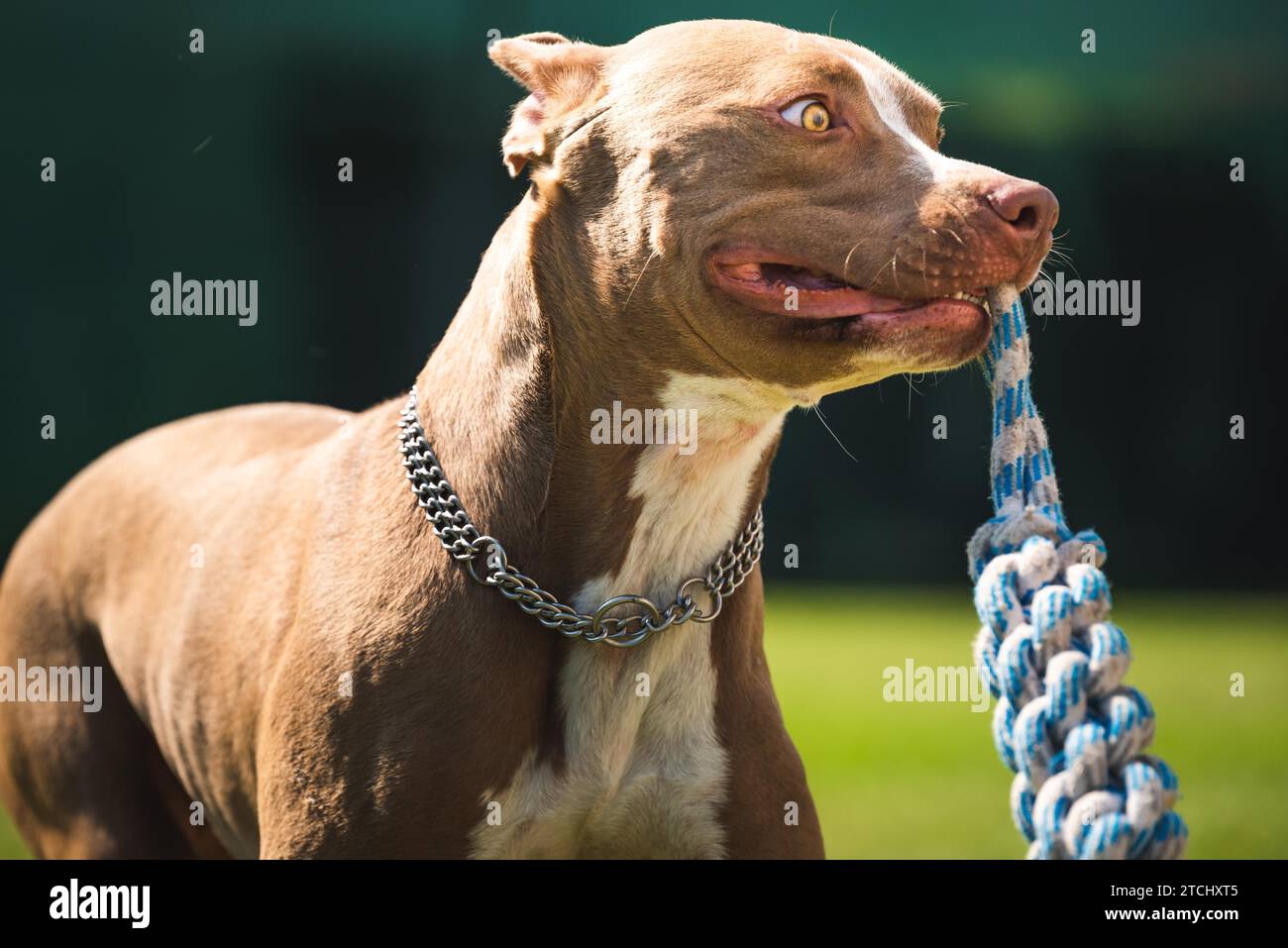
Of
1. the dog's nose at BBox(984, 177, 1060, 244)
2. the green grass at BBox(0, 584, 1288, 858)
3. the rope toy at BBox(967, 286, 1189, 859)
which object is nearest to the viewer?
the rope toy at BBox(967, 286, 1189, 859)

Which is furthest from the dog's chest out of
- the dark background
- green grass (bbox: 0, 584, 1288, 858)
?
the dark background

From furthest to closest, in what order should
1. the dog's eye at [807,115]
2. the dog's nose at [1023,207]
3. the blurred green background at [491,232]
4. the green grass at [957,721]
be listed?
the blurred green background at [491,232] → the green grass at [957,721] → the dog's eye at [807,115] → the dog's nose at [1023,207]

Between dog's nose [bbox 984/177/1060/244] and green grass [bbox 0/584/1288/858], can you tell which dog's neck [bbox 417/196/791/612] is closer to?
dog's nose [bbox 984/177/1060/244]

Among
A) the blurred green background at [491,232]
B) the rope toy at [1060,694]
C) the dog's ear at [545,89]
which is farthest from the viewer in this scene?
the blurred green background at [491,232]

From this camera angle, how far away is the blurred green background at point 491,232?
8945 millimetres

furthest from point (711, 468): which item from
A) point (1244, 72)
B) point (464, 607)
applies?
point (1244, 72)

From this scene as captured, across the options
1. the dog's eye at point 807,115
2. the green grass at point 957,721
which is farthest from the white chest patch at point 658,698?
the green grass at point 957,721

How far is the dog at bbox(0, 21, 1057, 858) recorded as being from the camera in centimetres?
255

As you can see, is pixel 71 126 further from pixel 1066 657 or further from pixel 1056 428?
pixel 1066 657

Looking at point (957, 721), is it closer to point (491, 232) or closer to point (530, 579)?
point (491, 232)

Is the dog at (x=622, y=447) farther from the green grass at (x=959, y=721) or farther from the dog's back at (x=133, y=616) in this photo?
the green grass at (x=959, y=721)

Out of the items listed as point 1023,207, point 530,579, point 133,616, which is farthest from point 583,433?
point 133,616

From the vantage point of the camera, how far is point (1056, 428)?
935cm

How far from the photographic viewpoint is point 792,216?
2.55 metres
